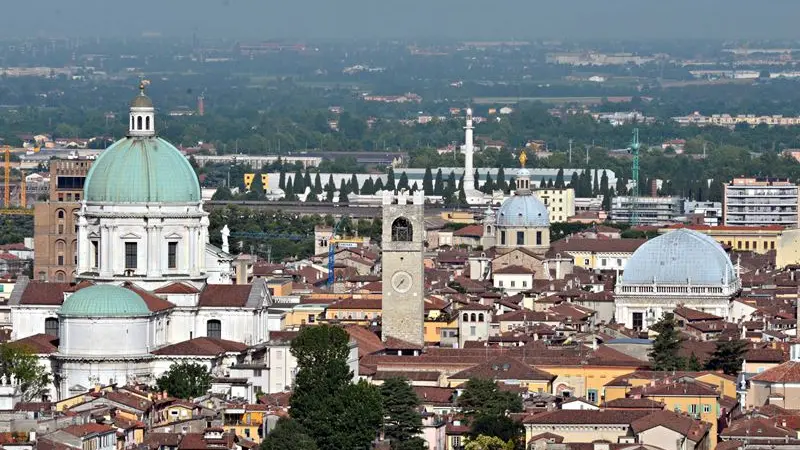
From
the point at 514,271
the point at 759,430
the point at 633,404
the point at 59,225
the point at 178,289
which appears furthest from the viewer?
the point at 59,225

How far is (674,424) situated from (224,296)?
53.1ft

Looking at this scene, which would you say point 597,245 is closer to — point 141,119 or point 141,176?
point 141,119

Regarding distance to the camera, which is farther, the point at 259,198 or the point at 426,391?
the point at 259,198

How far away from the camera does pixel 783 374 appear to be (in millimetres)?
47656

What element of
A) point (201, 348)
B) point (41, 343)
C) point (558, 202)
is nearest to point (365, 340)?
point (201, 348)

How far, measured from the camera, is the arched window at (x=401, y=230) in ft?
199

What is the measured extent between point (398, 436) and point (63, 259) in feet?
105

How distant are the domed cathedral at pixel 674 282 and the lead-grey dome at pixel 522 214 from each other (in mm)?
16765

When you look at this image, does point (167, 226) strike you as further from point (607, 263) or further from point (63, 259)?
point (607, 263)

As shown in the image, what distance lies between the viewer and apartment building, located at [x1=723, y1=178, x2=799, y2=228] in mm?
110688

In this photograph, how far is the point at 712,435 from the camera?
148ft

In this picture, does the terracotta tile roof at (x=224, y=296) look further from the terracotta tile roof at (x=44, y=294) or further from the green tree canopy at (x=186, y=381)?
the green tree canopy at (x=186, y=381)

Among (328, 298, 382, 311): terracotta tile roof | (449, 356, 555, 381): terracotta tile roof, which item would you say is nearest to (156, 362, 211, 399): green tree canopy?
(449, 356, 555, 381): terracotta tile roof

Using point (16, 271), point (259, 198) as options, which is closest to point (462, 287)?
point (16, 271)
